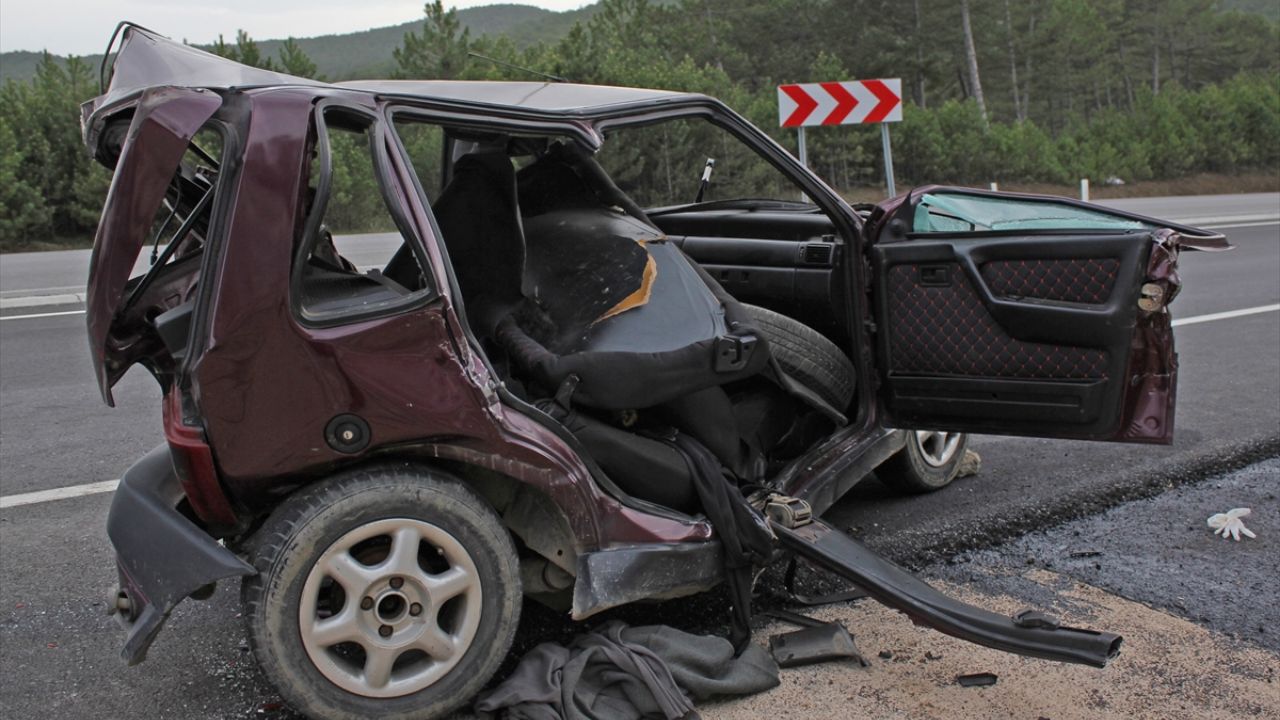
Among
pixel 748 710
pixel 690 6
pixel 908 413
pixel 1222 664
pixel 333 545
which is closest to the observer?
pixel 333 545

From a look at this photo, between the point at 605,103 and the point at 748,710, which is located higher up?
the point at 605,103

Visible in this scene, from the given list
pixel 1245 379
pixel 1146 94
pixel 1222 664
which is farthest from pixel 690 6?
pixel 1222 664

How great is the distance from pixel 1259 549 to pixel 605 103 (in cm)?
300

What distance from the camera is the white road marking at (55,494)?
4863 mm

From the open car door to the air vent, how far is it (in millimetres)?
246

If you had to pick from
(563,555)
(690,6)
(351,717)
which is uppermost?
(690,6)

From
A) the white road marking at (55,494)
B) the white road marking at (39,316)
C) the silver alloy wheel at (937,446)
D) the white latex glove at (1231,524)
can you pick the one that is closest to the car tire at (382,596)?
the silver alloy wheel at (937,446)

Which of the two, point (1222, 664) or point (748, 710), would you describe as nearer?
point (748, 710)

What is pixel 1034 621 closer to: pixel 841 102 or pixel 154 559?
pixel 154 559

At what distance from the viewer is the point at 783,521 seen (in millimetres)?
3455

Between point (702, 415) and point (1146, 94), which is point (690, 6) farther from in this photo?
point (702, 415)

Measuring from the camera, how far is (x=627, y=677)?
2.92m

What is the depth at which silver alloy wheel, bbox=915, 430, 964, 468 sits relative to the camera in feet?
15.5

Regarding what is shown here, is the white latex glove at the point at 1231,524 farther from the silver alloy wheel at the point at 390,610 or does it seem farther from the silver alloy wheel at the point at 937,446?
the silver alloy wheel at the point at 390,610
